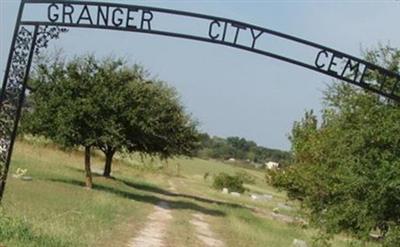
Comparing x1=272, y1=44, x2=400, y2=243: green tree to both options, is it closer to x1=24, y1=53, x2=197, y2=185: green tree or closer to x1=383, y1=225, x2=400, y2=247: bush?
x1=383, y1=225, x2=400, y2=247: bush

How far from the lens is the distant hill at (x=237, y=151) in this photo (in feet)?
451

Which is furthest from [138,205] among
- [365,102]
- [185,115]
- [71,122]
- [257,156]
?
[257,156]

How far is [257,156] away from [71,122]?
110 meters

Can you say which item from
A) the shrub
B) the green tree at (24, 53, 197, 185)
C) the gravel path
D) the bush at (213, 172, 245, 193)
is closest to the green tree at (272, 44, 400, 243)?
the gravel path

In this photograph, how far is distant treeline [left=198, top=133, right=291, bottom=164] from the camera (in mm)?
137875

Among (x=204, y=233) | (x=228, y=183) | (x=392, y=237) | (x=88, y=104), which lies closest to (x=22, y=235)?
(x=392, y=237)

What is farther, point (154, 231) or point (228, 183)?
point (228, 183)

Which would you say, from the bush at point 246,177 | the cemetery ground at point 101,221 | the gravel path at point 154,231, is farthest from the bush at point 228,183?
the gravel path at point 154,231

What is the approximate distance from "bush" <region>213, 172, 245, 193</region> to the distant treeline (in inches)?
2385

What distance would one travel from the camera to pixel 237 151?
14600 cm

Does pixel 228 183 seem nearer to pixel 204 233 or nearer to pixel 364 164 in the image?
pixel 204 233

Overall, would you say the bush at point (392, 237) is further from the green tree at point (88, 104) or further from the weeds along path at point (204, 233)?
Result: the green tree at point (88, 104)

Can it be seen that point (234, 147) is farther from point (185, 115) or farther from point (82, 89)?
point (82, 89)

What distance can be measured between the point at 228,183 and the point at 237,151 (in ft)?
249
